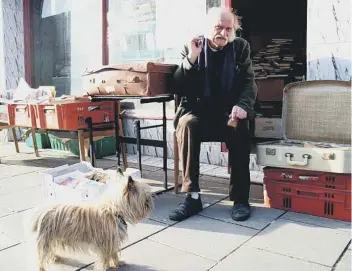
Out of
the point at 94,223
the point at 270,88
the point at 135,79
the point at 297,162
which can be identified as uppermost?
the point at 135,79

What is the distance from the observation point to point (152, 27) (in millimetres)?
5703

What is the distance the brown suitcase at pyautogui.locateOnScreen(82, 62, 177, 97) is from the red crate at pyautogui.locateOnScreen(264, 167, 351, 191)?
120cm

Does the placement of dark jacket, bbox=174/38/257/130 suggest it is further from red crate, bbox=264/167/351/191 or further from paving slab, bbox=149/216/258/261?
paving slab, bbox=149/216/258/261

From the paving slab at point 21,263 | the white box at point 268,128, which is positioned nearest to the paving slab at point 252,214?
the paving slab at point 21,263

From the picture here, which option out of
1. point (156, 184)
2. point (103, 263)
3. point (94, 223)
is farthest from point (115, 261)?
point (156, 184)

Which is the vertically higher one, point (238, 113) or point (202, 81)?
point (202, 81)

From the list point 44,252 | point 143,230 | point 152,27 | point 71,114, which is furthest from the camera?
point 152,27

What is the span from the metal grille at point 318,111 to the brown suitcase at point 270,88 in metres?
2.21

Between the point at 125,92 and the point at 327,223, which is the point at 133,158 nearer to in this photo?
Result: the point at 125,92

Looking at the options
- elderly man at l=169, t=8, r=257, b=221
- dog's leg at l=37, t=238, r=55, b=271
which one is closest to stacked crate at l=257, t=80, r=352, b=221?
elderly man at l=169, t=8, r=257, b=221

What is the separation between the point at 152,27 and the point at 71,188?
336 centimetres

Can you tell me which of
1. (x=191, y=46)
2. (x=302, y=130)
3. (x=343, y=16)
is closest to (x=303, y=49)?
(x=343, y=16)

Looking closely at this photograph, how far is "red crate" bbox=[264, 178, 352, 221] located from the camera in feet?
9.91

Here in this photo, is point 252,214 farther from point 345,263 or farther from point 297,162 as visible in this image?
point 345,263
